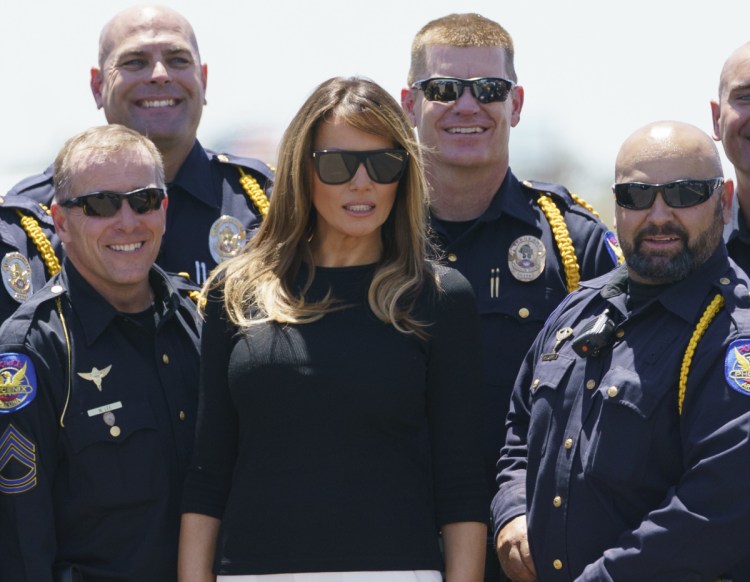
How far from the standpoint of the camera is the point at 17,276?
515cm

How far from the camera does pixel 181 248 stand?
5.62m

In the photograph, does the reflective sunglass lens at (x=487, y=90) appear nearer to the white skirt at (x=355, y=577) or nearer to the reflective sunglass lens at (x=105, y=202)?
the reflective sunglass lens at (x=105, y=202)

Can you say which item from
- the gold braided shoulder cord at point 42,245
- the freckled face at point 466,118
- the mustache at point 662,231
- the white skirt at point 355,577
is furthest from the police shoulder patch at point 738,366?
the gold braided shoulder cord at point 42,245

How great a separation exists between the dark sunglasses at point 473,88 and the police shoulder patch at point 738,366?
1825 millimetres

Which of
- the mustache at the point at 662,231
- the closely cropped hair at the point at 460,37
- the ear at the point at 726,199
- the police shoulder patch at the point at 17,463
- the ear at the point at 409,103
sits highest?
the closely cropped hair at the point at 460,37

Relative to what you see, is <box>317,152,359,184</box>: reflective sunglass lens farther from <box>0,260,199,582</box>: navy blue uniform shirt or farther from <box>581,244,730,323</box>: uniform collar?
<box>581,244,730,323</box>: uniform collar

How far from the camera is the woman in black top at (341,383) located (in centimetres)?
396

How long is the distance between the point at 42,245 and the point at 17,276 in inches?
8.0

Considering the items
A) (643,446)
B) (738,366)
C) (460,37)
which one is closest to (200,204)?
(460,37)

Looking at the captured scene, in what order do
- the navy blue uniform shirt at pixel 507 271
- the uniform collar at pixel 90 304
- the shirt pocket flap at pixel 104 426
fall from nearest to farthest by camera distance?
the shirt pocket flap at pixel 104 426 → the uniform collar at pixel 90 304 → the navy blue uniform shirt at pixel 507 271

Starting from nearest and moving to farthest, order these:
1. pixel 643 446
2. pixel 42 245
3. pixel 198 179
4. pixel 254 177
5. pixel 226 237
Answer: pixel 643 446 → pixel 42 245 → pixel 226 237 → pixel 198 179 → pixel 254 177

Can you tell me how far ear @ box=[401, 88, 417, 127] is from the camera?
5.70 m

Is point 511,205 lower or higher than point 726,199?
lower

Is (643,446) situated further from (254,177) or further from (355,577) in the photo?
(254,177)
